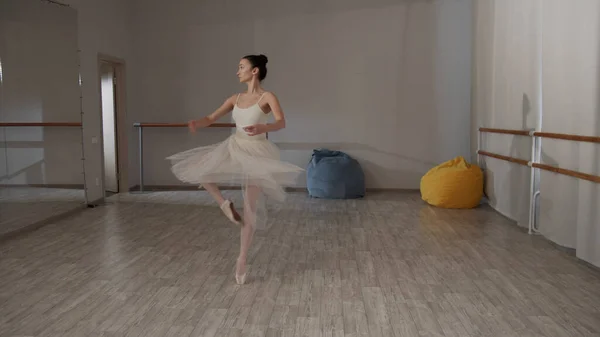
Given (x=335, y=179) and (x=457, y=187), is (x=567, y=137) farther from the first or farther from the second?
(x=335, y=179)

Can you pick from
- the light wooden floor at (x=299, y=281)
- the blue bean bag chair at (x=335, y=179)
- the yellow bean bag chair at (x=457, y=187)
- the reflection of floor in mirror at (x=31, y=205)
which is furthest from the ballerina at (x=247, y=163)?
the blue bean bag chair at (x=335, y=179)

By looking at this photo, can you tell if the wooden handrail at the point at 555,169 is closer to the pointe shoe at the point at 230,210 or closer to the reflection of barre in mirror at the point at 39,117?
the pointe shoe at the point at 230,210

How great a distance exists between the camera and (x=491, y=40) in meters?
6.88

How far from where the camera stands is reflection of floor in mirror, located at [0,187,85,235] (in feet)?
17.8

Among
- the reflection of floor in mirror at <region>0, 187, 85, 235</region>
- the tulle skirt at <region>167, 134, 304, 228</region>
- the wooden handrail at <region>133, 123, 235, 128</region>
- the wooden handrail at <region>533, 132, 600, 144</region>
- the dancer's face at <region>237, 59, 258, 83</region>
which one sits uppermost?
the dancer's face at <region>237, 59, 258, 83</region>

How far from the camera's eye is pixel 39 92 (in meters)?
6.01

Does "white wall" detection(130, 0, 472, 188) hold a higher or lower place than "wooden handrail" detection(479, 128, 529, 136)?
higher

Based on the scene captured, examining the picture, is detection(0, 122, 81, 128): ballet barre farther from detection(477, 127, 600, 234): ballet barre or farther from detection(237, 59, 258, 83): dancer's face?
detection(477, 127, 600, 234): ballet barre

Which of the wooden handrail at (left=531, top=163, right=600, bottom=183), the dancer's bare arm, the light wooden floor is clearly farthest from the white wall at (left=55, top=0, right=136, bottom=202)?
the wooden handrail at (left=531, top=163, right=600, bottom=183)

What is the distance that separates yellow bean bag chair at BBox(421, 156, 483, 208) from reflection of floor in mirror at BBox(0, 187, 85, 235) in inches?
173

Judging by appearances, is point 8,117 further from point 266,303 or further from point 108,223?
point 266,303

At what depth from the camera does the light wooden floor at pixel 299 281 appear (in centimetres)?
315

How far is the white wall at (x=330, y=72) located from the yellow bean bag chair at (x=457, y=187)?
1463 millimetres

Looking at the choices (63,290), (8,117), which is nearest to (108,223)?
(8,117)
